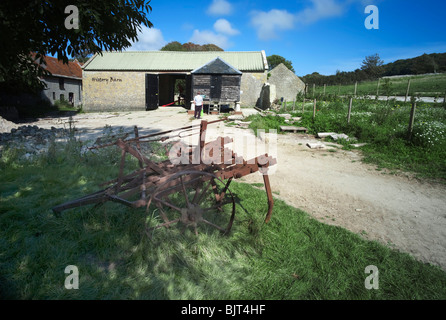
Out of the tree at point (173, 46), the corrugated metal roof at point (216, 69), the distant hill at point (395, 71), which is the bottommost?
the corrugated metal roof at point (216, 69)

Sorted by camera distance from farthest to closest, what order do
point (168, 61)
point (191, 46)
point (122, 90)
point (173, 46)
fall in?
point (191, 46) → point (173, 46) → point (168, 61) → point (122, 90)

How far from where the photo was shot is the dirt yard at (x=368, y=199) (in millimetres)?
3756

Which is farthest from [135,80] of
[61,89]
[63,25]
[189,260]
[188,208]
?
[189,260]

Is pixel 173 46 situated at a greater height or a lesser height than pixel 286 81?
greater

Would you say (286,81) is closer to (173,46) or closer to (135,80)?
(135,80)

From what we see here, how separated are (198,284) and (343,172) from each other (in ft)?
17.8

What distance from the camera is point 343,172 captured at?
266 inches

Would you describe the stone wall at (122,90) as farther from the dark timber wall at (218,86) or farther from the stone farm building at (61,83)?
the stone farm building at (61,83)

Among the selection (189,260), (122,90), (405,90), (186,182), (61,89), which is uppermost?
(405,90)

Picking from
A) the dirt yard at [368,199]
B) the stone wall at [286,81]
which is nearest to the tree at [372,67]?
the stone wall at [286,81]

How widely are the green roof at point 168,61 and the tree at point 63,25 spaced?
17467mm

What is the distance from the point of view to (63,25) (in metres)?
5.16

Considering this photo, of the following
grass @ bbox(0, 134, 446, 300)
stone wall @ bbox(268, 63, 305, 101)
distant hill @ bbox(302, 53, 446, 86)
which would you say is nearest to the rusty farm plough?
grass @ bbox(0, 134, 446, 300)

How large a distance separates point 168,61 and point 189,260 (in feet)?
79.6
